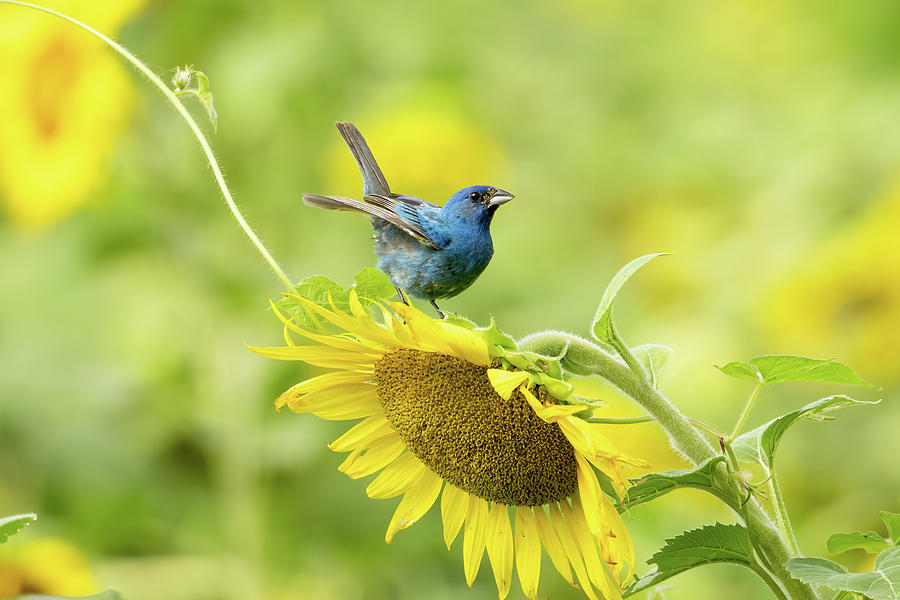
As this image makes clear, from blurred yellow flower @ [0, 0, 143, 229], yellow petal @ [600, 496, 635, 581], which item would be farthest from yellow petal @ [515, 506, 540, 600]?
blurred yellow flower @ [0, 0, 143, 229]

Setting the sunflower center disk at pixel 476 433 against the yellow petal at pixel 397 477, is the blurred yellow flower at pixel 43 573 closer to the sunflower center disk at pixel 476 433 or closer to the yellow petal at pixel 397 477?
the yellow petal at pixel 397 477

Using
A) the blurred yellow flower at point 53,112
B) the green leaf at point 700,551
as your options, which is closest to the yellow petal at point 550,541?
the green leaf at point 700,551

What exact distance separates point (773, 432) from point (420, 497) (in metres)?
0.32

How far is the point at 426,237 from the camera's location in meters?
0.81

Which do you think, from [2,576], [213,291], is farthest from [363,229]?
[2,576]

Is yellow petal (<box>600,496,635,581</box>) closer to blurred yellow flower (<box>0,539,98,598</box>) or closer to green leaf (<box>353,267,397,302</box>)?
green leaf (<box>353,267,397,302</box>)

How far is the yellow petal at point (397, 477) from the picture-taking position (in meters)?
0.89

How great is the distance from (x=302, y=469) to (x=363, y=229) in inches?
23.0

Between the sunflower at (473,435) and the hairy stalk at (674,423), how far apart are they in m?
0.02

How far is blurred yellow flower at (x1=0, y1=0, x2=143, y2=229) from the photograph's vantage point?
1.67m

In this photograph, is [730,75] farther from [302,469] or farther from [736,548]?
[736,548]

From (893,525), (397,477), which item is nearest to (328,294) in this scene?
(397,477)

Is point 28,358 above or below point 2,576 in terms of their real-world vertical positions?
above

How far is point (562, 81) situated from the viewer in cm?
281
